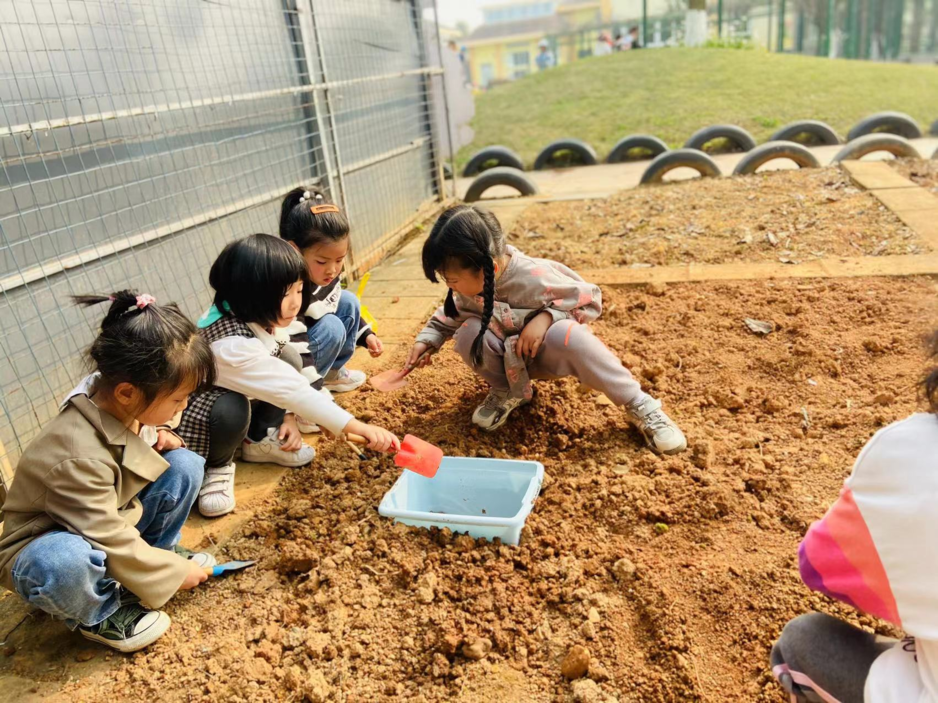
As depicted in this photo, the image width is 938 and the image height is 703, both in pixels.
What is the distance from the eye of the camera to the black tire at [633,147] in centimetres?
965

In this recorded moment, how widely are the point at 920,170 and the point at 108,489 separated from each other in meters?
6.91

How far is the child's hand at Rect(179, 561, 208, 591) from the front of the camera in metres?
2.01

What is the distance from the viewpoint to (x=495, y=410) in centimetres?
278

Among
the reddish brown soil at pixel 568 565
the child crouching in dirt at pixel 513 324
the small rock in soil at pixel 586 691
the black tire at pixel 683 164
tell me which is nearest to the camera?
the small rock in soil at pixel 586 691

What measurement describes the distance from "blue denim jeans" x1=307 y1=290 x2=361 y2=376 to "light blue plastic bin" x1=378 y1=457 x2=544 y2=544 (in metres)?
0.78

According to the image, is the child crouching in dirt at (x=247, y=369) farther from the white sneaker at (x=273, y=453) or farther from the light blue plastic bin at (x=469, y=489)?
the light blue plastic bin at (x=469, y=489)

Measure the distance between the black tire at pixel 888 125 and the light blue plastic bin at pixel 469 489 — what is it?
8391mm

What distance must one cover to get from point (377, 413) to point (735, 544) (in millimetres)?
1527

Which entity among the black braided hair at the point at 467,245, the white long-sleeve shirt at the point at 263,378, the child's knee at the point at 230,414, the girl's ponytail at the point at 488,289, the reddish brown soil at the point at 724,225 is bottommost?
the reddish brown soil at the point at 724,225

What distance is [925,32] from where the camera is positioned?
24.9 meters

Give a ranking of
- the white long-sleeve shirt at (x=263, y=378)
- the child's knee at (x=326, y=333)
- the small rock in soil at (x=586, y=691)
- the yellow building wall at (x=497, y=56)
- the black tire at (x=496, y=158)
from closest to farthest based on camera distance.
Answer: the small rock in soil at (x=586, y=691) < the white long-sleeve shirt at (x=263, y=378) < the child's knee at (x=326, y=333) < the black tire at (x=496, y=158) < the yellow building wall at (x=497, y=56)

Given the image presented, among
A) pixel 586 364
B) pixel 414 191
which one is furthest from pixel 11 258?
pixel 414 191

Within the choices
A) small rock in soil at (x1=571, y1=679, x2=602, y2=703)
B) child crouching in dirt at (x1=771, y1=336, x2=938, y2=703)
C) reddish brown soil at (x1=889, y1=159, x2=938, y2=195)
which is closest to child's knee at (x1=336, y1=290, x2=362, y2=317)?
small rock in soil at (x1=571, y1=679, x2=602, y2=703)

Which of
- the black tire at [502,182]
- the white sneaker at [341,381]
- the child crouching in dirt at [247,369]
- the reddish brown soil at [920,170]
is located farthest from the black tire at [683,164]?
the child crouching in dirt at [247,369]
